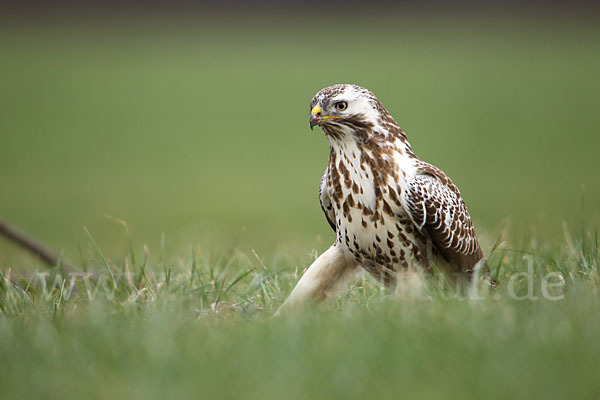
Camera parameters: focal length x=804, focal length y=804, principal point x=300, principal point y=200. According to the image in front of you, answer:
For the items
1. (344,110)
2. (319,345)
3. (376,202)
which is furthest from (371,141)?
(319,345)

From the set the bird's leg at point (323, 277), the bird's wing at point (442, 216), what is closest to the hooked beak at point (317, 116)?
the bird's wing at point (442, 216)

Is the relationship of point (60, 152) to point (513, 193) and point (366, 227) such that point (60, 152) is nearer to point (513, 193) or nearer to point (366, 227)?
point (513, 193)

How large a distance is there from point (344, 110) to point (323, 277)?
899mm

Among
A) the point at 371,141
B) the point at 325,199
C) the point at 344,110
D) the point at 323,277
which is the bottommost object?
the point at 323,277

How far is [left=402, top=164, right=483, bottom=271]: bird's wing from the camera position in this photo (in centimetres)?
407

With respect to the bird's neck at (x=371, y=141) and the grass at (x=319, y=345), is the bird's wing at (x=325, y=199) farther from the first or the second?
the grass at (x=319, y=345)

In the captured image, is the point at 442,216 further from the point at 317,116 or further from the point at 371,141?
the point at 317,116

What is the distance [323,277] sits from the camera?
170 inches

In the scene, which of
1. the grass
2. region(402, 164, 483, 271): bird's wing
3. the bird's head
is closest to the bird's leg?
the grass

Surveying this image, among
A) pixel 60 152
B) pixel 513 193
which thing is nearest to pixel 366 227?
pixel 513 193

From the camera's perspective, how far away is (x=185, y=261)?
5684mm

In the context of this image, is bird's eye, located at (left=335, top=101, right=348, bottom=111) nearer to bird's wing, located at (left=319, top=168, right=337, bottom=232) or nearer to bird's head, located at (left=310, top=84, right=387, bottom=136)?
bird's head, located at (left=310, top=84, right=387, bottom=136)

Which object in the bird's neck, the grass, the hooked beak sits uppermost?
the hooked beak

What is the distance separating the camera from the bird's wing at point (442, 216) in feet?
13.4
